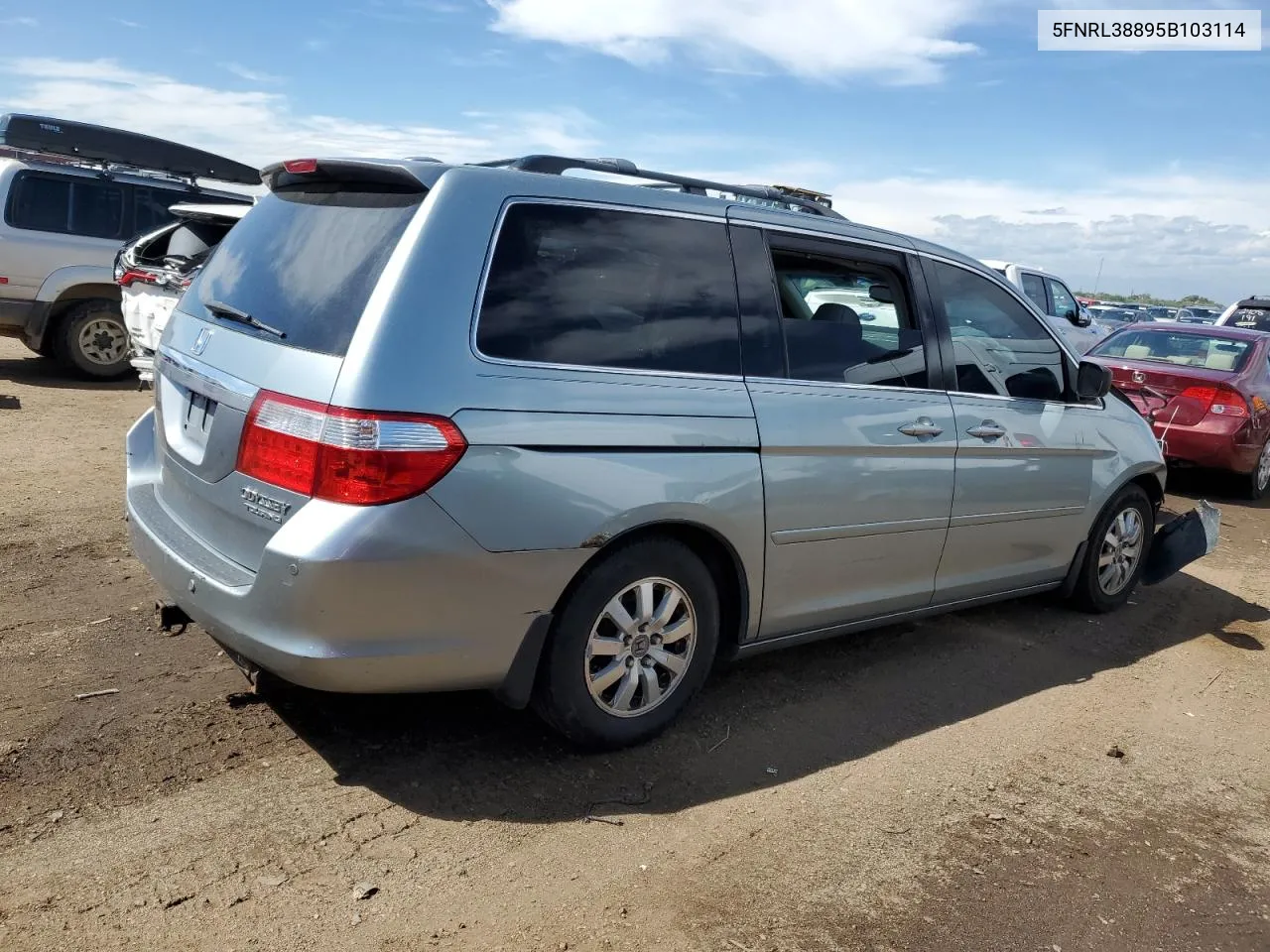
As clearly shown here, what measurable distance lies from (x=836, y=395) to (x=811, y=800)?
1472 millimetres

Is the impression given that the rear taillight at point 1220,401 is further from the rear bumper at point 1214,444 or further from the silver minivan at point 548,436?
the silver minivan at point 548,436

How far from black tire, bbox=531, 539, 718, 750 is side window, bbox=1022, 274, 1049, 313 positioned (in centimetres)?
1276

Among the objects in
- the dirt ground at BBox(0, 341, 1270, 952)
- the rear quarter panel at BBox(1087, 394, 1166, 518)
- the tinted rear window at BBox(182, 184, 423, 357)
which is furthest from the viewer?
the rear quarter panel at BBox(1087, 394, 1166, 518)

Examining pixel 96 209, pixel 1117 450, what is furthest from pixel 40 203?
pixel 1117 450

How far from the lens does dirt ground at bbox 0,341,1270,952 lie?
2.82 m

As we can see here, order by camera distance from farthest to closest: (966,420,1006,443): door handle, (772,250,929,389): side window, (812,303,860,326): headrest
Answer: (966,420,1006,443): door handle → (812,303,860,326): headrest → (772,250,929,389): side window

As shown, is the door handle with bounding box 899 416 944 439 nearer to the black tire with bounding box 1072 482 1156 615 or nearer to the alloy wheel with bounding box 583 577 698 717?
the alloy wheel with bounding box 583 577 698 717

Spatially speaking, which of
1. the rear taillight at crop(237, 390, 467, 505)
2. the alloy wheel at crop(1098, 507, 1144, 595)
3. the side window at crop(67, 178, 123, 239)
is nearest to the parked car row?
the rear taillight at crop(237, 390, 467, 505)

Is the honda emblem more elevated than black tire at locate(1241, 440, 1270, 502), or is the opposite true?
the honda emblem

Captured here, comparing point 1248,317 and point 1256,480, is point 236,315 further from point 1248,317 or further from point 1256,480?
point 1248,317

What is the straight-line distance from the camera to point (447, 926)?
274 cm

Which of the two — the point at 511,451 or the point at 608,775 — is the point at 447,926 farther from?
the point at 511,451

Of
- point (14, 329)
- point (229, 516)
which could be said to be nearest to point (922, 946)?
point (229, 516)

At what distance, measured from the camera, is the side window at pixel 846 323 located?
13.4ft
